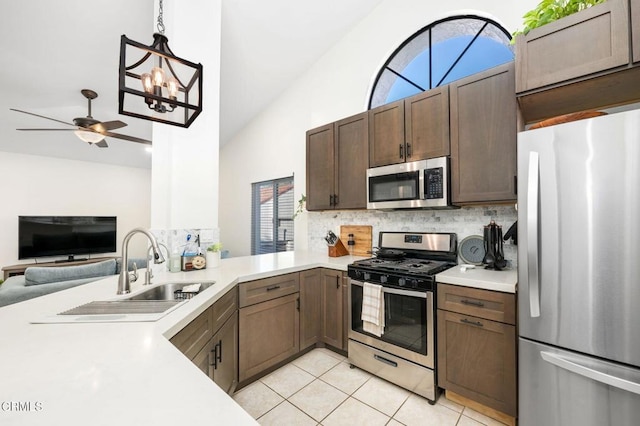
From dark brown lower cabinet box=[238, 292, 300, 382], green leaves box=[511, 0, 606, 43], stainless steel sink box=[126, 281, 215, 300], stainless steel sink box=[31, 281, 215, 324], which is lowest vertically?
dark brown lower cabinet box=[238, 292, 300, 382]

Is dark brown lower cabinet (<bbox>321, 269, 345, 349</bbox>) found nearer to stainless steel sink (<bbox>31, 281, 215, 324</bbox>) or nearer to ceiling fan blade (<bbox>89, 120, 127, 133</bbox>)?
stainless steel sink (<bbox>31, 281, 215, 324</bbox>)

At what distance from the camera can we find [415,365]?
1.91 m

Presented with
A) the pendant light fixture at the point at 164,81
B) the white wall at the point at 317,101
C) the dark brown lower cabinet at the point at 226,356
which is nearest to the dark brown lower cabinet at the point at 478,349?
the dark brown lower cabinet at the point at 226,356

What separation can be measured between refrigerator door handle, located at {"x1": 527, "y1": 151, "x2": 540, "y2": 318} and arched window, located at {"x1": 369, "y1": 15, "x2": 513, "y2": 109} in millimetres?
1558

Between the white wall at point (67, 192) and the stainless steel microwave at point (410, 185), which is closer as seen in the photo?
the stainless steel microwave at point (410, 185)

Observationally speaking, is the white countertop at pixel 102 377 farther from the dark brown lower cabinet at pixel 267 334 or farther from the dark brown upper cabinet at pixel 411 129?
the dark brown upper cabinet at pixel 411 129

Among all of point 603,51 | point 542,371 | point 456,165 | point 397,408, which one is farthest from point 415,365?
point 603,51

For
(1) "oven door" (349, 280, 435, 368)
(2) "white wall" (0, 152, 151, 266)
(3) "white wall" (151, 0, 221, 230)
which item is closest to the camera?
(1) "oven door" (349, 280, 435, 368)

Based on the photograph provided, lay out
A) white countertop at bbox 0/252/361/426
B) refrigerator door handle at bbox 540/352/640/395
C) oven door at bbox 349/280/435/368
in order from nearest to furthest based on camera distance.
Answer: white countertop at bbox 0/252/361/426 → refrigerator door handle at bbox 540/352/640/395 → oven door at bbox 349/280/435/368

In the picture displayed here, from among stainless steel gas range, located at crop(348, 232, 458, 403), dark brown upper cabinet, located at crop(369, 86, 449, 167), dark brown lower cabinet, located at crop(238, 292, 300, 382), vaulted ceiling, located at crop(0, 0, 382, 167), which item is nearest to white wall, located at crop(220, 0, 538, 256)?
vaulted ceiling, located at crop(0, 0, 382, 167)

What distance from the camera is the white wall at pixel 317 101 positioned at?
2.74m

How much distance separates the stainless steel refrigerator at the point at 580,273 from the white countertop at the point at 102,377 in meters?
1.48

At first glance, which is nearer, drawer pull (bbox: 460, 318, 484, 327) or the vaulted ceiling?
drawer pull (bbox: 460, 318, 484, 327)

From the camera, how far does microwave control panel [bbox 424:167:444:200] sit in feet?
6.96
